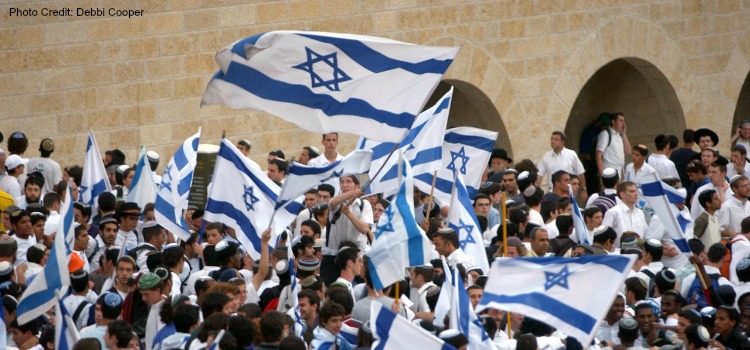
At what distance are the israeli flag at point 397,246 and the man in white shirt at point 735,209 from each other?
5753 mm

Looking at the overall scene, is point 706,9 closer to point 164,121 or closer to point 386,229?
point 164,121

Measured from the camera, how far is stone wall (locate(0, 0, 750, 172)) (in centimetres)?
1869

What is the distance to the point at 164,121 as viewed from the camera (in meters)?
19.1

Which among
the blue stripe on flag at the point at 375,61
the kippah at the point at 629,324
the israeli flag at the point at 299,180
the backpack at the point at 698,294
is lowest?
the backpack at the point at 698,294

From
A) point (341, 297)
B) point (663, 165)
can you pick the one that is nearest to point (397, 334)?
point (341, 297)

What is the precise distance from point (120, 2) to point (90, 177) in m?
4.43

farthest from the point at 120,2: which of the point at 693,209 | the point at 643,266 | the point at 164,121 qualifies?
the point at 643,266

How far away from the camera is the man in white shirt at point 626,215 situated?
1470 centimetres

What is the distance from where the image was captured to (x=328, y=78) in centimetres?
1080

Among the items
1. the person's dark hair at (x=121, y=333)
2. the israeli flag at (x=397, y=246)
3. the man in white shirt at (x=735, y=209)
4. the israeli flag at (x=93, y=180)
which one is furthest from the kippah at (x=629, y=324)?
the israeli flag at (x=93, y=180)

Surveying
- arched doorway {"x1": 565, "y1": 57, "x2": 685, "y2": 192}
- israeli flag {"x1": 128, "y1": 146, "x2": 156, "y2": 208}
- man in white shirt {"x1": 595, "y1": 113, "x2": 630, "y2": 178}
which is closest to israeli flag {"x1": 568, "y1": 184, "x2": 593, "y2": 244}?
israeli flag {"x1": 128, "y1": 146, "x2": 156, "y2": 208}

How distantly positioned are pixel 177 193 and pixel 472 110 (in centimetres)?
874

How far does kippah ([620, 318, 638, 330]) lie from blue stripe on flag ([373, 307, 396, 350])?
6.95ft

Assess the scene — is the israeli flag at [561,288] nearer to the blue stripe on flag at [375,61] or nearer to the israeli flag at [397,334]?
the israeli flag at [397,334]
